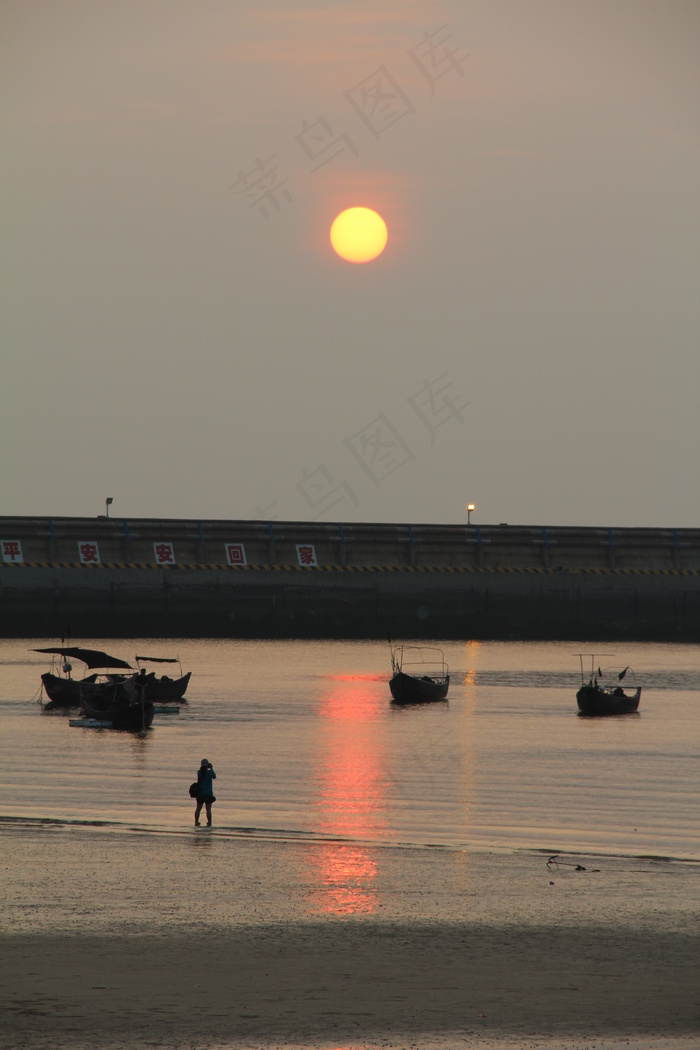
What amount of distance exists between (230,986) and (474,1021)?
3754 mm

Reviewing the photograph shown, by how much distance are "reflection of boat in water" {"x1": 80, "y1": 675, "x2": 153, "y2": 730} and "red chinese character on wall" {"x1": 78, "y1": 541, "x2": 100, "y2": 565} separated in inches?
1726

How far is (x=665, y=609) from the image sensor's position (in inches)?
4584

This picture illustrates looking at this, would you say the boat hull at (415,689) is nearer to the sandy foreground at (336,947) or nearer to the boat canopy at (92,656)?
the boat canopy at (92,656)

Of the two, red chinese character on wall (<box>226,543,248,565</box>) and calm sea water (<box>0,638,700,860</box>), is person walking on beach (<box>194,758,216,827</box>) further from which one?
red chinese character on wall (<box>226,543,248,565</box>)

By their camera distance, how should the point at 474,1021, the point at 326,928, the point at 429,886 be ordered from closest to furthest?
the point at 474,1021 < the point at 326,928 < the point at 429,886

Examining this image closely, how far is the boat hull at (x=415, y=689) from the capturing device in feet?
243

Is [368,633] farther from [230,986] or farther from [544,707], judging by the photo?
[230,986]

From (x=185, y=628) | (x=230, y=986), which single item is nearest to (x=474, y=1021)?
(x=230, y=986)

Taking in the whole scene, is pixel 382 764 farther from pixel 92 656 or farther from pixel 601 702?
pixel 601 702

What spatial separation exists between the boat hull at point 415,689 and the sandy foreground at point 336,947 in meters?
43.7

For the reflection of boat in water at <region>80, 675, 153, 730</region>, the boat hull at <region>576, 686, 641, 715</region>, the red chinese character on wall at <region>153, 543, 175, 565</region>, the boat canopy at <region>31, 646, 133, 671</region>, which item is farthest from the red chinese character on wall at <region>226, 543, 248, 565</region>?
the boat hull at <region>576, 686, 641, 715</region>

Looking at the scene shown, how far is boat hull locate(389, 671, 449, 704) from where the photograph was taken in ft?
243

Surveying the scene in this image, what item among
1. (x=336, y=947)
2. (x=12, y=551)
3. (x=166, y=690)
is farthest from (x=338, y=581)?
(x=336, y=947)

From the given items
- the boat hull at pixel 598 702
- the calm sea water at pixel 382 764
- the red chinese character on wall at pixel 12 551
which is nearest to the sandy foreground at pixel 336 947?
the calm sea water at pixel 382 764
